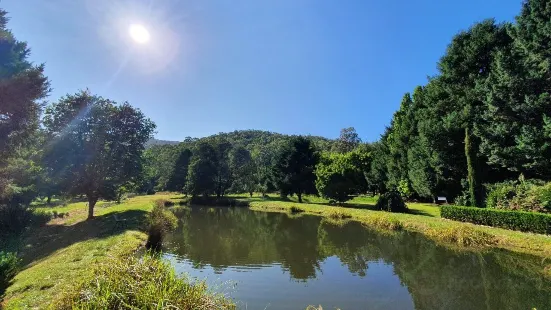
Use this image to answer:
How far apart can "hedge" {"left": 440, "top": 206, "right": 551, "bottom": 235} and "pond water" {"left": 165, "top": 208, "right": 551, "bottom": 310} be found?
4.38 m

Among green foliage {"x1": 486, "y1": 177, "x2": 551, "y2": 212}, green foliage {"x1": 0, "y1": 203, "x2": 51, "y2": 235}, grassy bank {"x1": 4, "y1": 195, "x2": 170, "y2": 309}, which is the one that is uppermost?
green foliage {"x1": 486, "y1": 177, "x2": 551, "y2": 212}

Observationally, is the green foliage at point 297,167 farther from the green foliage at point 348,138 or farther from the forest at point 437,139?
the green foliage at point 348,138

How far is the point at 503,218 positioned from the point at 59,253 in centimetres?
2696

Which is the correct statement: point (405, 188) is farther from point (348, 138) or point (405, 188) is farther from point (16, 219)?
point (348, 138)

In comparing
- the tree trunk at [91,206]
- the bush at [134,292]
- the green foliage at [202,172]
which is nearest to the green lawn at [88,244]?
the bush at [134,292]

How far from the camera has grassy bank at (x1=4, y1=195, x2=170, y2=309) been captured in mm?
9242

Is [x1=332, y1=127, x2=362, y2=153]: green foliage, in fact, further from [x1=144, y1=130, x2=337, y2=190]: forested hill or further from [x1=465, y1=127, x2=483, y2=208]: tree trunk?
[x1=465, y1=127, x2=483, y2=208]: tree trunk

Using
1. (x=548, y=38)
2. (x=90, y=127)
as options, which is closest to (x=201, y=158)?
(x=90, y=127)

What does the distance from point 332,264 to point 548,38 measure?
24.5m

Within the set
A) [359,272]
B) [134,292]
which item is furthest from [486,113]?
[134,292]

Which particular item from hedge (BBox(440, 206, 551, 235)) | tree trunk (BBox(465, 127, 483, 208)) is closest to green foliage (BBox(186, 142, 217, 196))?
hedge (BBox(440, 206, 551, 235))

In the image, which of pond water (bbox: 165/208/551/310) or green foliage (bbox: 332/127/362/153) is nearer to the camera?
pond water (bbox: 165/208/551/310)

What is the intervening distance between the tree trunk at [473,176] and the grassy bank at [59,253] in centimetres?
2930

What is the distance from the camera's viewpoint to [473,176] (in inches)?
1179
